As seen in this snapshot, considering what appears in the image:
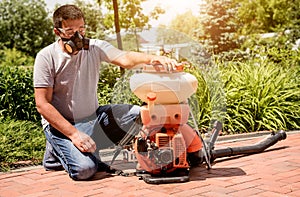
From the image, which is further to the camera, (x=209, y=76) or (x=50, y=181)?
(x=209, y=76)

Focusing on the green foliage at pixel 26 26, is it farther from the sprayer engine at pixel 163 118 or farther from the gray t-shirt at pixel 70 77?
the sprayer engine at pixel 163 118

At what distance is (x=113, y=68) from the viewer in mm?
6637

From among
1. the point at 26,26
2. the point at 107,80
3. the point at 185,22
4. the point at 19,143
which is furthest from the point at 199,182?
the point at 26,26

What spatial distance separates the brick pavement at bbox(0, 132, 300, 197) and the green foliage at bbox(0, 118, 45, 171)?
0.33 m

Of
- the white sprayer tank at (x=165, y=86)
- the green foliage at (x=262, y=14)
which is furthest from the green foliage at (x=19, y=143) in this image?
the green foliage at (x=262, y=14)

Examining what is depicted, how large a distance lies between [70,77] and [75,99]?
6.3 inches

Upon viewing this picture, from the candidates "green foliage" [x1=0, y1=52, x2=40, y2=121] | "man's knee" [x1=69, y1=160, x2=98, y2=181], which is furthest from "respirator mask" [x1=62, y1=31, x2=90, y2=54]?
"green foliage" [x1=0, y1=52, x2=40, y2=121]

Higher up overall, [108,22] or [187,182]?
[108,22]

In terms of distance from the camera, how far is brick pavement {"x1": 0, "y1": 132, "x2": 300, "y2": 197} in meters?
2.90

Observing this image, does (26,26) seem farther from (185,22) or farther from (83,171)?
(83,171)

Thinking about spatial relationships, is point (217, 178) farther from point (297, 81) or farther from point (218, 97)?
point (297, 81)

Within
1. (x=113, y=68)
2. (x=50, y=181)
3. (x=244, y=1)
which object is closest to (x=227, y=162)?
(x=50, y=181)

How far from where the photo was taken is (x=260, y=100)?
5.57 m

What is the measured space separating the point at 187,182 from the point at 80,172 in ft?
2.35
